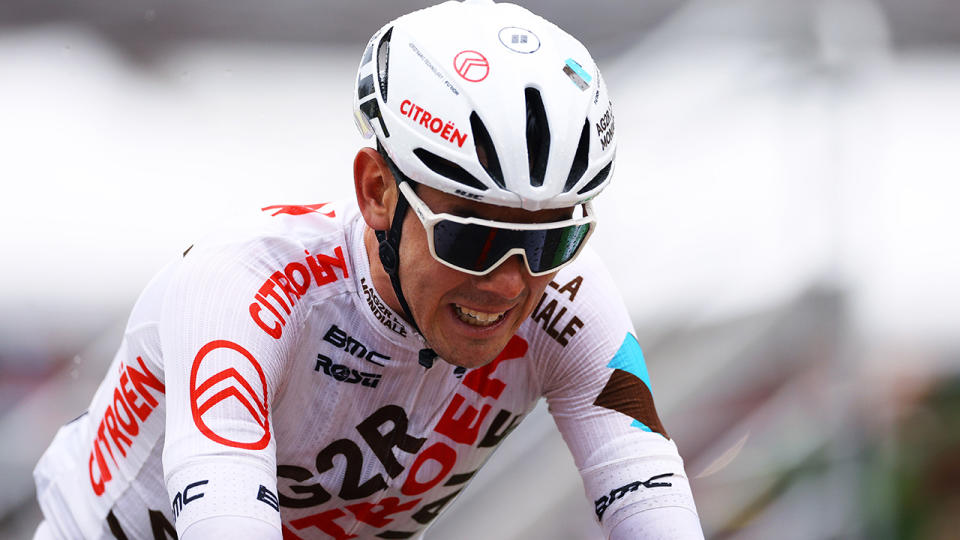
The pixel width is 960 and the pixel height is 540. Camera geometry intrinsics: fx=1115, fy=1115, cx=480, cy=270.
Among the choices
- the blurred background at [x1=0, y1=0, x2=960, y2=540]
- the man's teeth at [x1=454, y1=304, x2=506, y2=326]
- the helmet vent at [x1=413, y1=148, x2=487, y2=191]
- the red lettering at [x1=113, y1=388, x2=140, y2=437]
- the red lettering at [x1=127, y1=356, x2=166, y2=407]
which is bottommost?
the blurred background at [x1=0, y1=0, x2=960, y2=540]

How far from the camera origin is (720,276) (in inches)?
163

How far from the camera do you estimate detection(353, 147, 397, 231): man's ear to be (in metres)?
1.98

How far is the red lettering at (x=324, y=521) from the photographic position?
2297mm

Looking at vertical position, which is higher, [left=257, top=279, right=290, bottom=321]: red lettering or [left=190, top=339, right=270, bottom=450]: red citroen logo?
[left=257, top=279, right=290, bottom=321]: red lettering

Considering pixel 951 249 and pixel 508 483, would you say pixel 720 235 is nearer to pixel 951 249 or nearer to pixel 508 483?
pixel 508 483

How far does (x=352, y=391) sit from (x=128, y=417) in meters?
0.49

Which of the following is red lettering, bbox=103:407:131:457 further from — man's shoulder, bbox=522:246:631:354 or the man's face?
man's shoulder, bbox=522:246:631:354

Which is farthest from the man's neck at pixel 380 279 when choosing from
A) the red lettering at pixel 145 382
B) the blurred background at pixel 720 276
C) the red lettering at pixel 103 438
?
the blurred background at pixel 720 276

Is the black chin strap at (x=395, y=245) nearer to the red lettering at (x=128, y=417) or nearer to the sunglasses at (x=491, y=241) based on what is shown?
the sunglasses at (x=491, y=241)

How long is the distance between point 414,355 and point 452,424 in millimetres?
192

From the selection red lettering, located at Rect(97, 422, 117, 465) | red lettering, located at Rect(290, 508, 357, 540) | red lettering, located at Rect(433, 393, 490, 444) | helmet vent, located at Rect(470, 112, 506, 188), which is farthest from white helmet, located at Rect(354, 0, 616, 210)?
red lettering, located at Rect(97, 422, 117, 465)

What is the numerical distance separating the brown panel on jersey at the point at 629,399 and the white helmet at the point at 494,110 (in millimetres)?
472

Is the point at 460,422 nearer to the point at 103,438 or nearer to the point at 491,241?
the point at 491,241

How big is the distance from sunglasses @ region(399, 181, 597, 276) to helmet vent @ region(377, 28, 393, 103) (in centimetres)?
25
